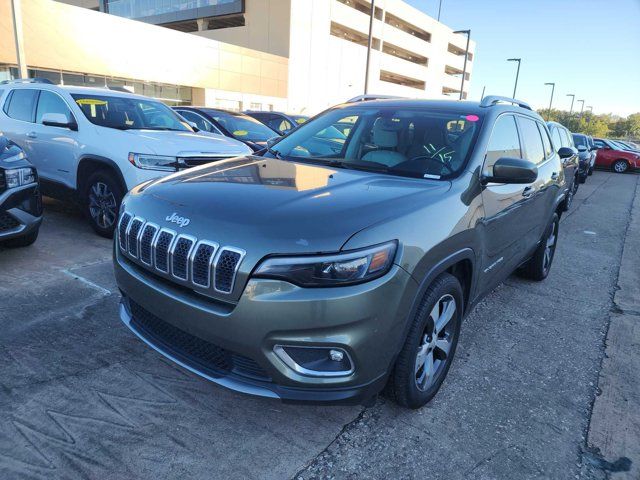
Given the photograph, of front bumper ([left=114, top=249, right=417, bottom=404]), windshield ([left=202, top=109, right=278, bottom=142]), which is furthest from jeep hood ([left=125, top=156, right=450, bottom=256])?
windshield ([left=202, top=109, right=278, bottom=142])

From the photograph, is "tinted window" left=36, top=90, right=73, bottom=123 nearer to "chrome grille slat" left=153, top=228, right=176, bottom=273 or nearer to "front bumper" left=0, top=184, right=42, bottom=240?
"front bumper" left=0, top=184, right=42, bottom=240

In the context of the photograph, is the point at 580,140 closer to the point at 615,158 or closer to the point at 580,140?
the point at 580,140

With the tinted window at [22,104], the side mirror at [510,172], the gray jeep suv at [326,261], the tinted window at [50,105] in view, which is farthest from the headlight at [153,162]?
the side mirror at [510,172]

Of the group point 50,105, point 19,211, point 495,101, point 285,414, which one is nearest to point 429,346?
point 285,414

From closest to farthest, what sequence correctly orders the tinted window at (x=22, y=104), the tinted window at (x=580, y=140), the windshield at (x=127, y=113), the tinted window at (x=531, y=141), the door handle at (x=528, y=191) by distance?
the door handle at (x=528, y=191) < the tinted window at (x=531, y=141) < the windshield at (x=127, y=113) < the tinted window at (x=22, y=104) < the tinted window at (x=580, y=140)

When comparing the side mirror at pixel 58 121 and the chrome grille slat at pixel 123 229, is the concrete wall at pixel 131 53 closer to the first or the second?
the side mirror at pixel 58 121

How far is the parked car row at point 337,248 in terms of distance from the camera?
6.47ft

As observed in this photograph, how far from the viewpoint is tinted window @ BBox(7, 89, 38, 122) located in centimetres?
626

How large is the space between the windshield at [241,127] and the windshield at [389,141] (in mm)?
5446

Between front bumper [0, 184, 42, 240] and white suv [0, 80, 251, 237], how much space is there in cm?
87

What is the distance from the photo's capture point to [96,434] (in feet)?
7.63

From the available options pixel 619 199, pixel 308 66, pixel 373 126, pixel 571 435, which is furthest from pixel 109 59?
pixel 571 435

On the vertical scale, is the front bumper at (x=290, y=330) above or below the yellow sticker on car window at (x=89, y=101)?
below

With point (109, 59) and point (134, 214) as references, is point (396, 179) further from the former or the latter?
point (109, 59)
